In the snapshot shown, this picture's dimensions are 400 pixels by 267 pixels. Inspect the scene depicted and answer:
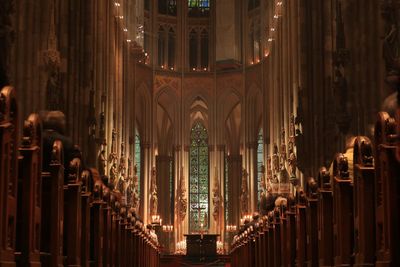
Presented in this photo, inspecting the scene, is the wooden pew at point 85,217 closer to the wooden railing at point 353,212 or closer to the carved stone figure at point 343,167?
the wooden railing at point 353,212

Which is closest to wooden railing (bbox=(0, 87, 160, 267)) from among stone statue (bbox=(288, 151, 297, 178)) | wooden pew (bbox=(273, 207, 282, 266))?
wooden pew (bbox=(273, 207, 282, 266))

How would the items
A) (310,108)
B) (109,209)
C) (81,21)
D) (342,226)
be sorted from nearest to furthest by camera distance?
(342,226)
(109,209)
(81,21)
(310,108)

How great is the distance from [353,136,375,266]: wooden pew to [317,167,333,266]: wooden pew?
197 centimetres

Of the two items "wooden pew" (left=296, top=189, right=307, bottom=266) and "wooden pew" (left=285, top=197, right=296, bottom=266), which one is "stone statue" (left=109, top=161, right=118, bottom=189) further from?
"wooden pew" (left=296, top=189, right=307, bottom=266)

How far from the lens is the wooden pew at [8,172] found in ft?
22.6

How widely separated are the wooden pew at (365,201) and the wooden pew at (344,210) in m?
0.85

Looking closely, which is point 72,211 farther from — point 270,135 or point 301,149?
point 270,135

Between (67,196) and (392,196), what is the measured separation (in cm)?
457

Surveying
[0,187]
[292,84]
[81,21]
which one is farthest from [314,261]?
[292,84]

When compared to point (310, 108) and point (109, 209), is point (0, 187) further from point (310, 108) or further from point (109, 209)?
point (310, 108)

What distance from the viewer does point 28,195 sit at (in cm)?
812

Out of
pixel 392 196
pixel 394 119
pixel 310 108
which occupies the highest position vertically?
pixel 310 108

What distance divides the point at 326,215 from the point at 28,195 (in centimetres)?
433

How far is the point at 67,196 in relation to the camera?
10.4 metres
